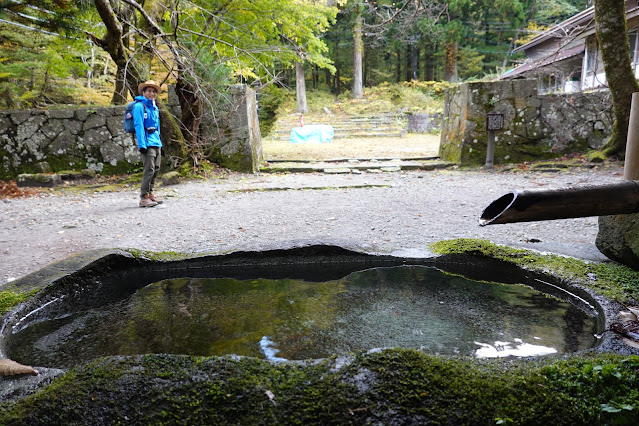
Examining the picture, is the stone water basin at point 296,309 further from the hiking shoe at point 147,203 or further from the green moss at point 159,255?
the hiking shoe at point 147,203

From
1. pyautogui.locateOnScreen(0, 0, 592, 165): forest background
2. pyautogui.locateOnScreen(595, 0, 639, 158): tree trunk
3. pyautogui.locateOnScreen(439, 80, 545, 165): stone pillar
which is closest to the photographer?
pyautogui.locateOnScreen(595, 0, 639, 158): tree trunk

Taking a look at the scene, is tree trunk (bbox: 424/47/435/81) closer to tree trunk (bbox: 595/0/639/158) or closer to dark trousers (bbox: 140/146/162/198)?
tree trunk (bbox: 595/0/639/158)

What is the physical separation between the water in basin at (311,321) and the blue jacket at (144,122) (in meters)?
3.64

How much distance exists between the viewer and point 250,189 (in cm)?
770

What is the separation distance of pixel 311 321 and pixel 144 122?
191 inches

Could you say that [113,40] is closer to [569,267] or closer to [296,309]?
[296,309]

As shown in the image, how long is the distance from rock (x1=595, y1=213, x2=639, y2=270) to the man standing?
565 centimetres

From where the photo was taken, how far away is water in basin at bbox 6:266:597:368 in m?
2.24

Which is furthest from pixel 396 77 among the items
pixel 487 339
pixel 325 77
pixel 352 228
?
pixel 487 339

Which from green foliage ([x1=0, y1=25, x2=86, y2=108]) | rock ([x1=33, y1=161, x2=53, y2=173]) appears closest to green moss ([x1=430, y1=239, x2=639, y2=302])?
rock ([x1=33, y1=161, x2=53, y2=173])

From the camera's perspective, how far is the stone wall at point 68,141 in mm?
8867

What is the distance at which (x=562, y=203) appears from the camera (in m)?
2.04

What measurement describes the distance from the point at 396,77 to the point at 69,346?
1560 inches

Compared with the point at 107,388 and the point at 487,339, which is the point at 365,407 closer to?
the point at 107,388
